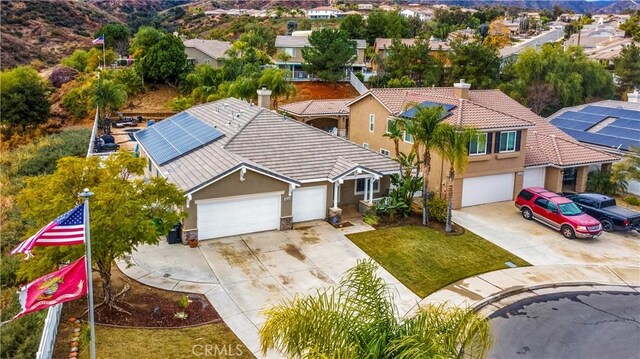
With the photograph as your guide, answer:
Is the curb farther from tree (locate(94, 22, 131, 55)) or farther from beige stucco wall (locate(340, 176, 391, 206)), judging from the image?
tree (locate(94, 22, 131, 55))

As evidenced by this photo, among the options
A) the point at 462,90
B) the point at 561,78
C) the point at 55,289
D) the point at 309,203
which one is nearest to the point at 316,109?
the point at 462,90

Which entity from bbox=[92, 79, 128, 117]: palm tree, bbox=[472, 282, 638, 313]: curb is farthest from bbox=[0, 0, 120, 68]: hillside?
bbox=[472, 282, 638, 313]: curb

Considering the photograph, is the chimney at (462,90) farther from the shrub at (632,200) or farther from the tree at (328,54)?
the tree at (328,54)

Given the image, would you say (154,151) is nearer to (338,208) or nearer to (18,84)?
(338,208)

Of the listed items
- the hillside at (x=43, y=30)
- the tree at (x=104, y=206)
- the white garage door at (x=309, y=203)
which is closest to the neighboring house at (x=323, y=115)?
the white garage door at (x=309, y=203)

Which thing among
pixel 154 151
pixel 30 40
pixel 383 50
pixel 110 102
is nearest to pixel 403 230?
A: pixel 154 151

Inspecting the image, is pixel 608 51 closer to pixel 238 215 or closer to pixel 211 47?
pixel 211 47
